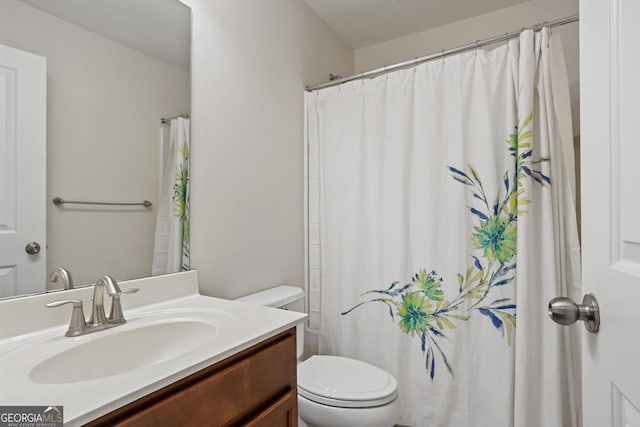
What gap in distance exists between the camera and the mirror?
0.96 metres

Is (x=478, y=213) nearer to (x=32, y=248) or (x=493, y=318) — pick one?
(x=493, y=318)

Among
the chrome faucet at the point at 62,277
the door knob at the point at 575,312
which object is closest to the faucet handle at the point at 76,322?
the chrome faucet at the point at 62,277

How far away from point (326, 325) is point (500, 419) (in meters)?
0.94

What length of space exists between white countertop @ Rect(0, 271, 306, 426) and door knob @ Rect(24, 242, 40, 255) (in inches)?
5.0

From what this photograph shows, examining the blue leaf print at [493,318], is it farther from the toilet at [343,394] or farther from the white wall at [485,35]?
the white wall at [485,35]

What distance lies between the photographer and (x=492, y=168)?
4.97 ft

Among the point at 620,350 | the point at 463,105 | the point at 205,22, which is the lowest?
the point at 620,350

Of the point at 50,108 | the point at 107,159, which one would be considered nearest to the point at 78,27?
the point at 50,108

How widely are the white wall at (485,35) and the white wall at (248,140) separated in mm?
677

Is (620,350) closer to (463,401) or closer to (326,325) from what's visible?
(463,401)

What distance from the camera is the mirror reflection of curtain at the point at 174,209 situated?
4.08 feet

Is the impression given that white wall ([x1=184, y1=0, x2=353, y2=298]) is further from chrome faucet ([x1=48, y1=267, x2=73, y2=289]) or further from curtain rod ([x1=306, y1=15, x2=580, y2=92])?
chrome faucet ([x1=48, y1=267, x2=73, y2=289])

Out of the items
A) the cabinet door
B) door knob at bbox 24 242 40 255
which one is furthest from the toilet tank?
door knob at bbox 24 242 40 255

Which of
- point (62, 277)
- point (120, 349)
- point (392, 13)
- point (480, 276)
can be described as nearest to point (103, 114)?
point (62, 277)
